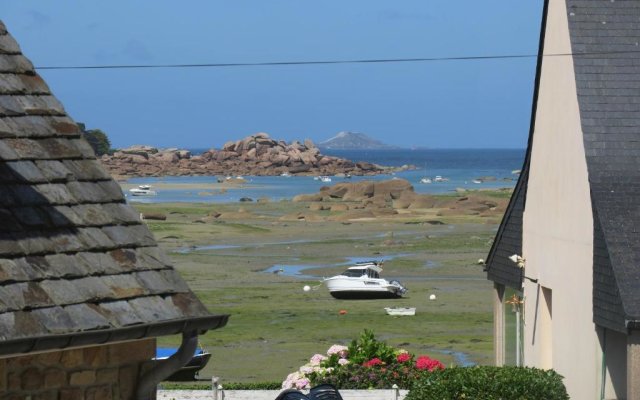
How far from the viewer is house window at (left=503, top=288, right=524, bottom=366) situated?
65.4 feet

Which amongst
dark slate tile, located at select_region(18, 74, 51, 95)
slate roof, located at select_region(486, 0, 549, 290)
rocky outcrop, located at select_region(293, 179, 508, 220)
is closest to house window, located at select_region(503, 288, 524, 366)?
slate roof, located at select_region(486, 0, 549, 290)

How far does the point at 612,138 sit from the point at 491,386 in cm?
369

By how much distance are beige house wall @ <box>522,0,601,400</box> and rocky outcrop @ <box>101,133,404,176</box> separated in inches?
6153

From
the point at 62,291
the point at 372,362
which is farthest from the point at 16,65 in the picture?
the point at 372,362

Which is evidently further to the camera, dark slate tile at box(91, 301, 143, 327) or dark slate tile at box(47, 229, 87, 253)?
dark slate tile at box(47, 229, 87, 253)

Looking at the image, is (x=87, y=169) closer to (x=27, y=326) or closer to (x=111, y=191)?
(x=111, y=191)

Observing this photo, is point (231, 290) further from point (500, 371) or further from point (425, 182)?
point (425, 182)

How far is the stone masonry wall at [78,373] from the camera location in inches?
276

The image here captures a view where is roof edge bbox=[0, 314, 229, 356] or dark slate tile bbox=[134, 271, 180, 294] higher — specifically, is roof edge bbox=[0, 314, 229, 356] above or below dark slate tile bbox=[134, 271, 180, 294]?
below

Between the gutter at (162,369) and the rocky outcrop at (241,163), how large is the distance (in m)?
167

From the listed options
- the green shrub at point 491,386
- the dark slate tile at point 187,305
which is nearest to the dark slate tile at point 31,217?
the dark slate tile at point 187,305

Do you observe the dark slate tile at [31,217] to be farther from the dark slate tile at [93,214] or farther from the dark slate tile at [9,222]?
the dark slate tile at [93,214]

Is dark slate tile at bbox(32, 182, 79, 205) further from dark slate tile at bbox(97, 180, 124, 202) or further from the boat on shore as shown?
the boat on shore

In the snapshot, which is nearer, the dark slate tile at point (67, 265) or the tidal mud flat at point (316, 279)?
the dark slate tile at point (67, 265)
